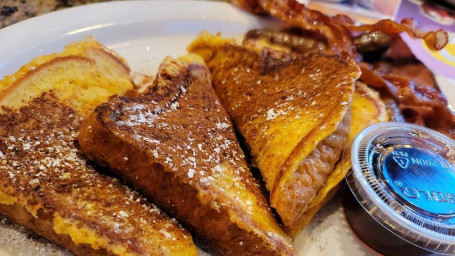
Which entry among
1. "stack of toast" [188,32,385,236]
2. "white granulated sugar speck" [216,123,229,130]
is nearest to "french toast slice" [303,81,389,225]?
"stack of toast" [188,32,385,236]

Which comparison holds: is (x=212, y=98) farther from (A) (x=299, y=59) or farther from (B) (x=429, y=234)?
(B) (x=429, y=234)

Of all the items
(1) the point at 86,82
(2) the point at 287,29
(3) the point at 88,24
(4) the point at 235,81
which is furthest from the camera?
(2) the point at 287,29

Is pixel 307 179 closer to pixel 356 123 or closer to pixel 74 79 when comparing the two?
pixel 356 123

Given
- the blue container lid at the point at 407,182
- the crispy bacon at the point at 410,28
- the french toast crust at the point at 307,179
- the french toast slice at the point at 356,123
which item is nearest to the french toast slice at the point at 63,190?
the french toast crust at the point at 307,179

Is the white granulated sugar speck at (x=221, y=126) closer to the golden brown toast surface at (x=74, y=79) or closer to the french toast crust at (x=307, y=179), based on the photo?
the french toast crust at (x=307, y=179)

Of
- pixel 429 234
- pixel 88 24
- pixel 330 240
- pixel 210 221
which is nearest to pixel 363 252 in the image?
pixel 330 240

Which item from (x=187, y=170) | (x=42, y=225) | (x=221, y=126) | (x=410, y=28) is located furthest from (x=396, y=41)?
(x=42, y=225)
